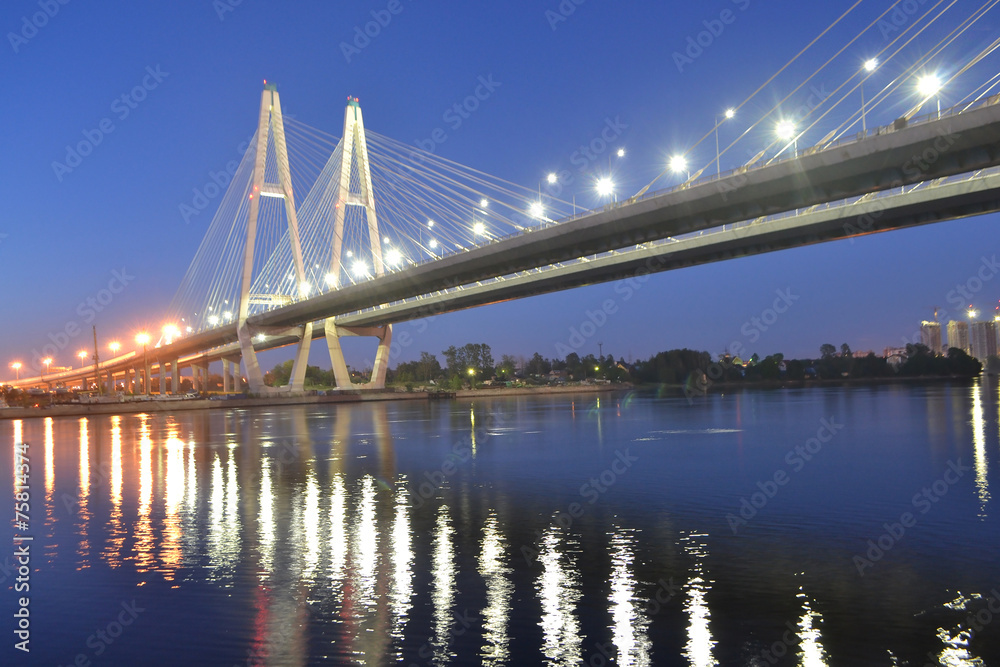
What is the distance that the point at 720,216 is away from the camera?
28.0m

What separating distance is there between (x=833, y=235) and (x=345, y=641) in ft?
104

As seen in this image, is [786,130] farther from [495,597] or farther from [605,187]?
[495,597]

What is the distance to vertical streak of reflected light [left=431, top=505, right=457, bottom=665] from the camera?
630 cm

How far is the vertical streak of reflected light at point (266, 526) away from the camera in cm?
890

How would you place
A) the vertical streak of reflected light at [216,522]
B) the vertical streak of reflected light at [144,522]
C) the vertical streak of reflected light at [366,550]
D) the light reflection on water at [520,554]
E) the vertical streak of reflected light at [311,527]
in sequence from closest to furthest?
the light reflection on water at [520,554]
the vertical streak of reflected light at [366,550]
the vertical streak of reflected light at [311,527]
the vertical streak of reflected light at [216,522]
the vertical streak of reflected light at [144,522]

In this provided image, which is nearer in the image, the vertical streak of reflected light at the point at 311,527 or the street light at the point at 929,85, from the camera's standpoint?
the vertical streak of reflected light at the point at 311,527

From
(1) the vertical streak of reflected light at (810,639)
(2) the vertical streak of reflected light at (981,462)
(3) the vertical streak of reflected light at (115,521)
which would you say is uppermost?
(3) the vertical streak of reflected light at (115,521)

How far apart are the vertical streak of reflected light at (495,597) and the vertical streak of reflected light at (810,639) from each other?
7.50ft

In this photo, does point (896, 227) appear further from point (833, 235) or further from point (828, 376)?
point (828, 376)

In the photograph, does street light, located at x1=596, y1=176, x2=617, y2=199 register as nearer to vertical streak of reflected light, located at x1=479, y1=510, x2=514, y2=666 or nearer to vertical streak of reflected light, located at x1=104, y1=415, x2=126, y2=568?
vertical streak of reflected light, located at x1=104, y1=415, x2=126, y2=568

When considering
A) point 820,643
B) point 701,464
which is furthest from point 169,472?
point 820,643

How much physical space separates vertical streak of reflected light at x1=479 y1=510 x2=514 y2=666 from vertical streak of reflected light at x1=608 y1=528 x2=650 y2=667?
0.93 m

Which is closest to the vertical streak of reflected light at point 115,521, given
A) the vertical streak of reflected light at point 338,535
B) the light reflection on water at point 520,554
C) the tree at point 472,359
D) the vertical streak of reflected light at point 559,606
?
the light reflection on water at point 520,554

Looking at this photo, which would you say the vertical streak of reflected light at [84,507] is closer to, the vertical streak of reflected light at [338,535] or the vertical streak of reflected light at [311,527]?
the vertical streak of reflected light at [311,527]
